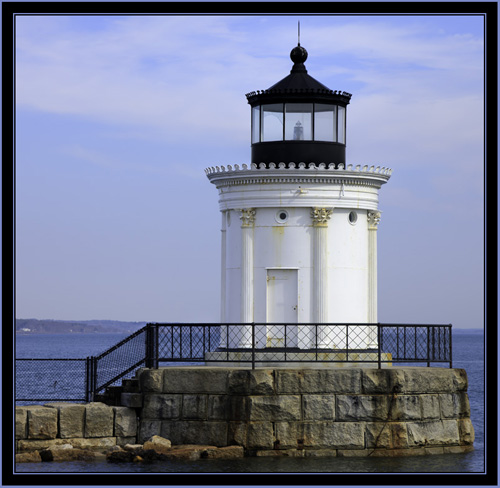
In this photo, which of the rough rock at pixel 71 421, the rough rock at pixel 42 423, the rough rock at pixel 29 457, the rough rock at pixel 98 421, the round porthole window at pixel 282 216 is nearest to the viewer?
the rough rock at pixel 29 457

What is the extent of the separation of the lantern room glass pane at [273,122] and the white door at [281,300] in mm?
2733

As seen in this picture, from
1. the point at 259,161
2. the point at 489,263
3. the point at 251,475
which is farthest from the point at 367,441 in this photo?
the point at 259,161

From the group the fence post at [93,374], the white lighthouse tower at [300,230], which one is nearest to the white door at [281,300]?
the white lighthouse tower at [300,230]

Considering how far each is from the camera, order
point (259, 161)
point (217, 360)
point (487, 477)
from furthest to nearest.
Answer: point (259, 161)
point (217, 360)
point (487, 477)

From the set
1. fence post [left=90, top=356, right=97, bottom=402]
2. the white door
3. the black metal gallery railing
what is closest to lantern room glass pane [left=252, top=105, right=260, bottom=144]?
the white door

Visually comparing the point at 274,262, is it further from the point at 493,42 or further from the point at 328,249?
the point at 493,42

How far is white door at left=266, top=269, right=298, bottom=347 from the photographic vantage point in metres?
23.5

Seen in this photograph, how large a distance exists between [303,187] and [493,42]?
6.85 m

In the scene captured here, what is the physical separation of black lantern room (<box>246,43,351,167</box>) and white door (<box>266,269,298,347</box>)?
88.6 inches

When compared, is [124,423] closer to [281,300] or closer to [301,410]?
[301,410]

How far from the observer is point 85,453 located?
69.1 ft

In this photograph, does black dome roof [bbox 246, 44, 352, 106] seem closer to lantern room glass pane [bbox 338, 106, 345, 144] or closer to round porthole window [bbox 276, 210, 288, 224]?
lantern room glass pane [bbox 338, 106, 345, 144]

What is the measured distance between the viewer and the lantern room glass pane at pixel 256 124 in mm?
24453

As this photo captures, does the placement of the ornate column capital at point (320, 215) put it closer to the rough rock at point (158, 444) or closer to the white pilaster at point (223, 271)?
the white pilaster at point (223, 271)
